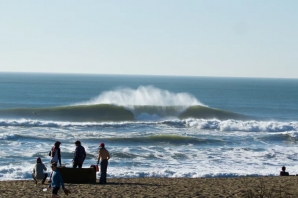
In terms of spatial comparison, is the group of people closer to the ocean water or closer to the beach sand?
the beach sand

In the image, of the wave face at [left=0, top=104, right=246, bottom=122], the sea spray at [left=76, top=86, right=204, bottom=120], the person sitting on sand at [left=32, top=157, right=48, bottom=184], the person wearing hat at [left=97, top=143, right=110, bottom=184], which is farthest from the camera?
the sea spray at [left=76, top=86, right=204, bottom=120]

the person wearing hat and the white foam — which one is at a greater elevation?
the white foam

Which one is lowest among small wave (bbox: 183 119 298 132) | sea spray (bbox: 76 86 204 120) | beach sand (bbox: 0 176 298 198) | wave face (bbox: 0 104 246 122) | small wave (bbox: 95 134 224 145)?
beach sand (bbox: 0 176 298 198)

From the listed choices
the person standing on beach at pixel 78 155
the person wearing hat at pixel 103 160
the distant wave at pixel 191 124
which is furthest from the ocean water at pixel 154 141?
the person wearing hat at pixel 103 160

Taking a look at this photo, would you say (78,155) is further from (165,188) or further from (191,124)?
(191,124)

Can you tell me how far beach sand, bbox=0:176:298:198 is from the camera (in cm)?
1441

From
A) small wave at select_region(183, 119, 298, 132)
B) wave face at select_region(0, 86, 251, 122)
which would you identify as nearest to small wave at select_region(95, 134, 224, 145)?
small wave at select_region(183, 119, 298, 132)

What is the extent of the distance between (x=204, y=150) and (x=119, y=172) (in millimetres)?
7660

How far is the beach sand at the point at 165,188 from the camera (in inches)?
567

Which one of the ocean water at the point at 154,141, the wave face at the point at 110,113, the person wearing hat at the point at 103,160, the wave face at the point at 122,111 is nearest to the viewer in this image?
the person wearing hat at the point at 103,160

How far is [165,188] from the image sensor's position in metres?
15.8

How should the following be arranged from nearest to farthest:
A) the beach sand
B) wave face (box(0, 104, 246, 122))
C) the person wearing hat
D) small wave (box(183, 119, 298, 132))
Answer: the beach sand
the person wearing hat
small wave (box(183, 119, 298, 132))
wave face (box(0, 104, 246, 122))

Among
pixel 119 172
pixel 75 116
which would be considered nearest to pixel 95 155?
pixel 119 172

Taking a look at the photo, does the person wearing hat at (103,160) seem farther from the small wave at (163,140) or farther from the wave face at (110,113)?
the wave face at (110,113)
